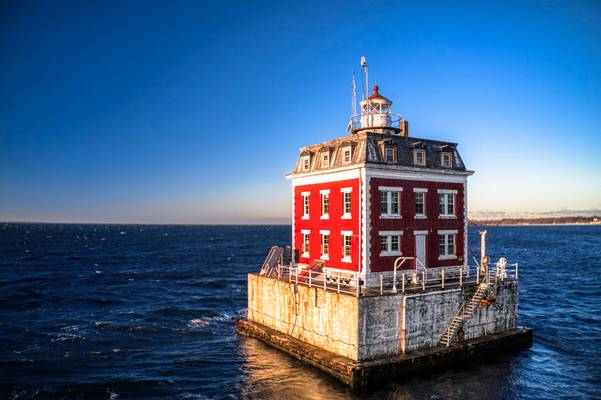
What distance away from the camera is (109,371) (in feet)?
82.7

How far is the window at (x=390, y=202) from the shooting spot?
2652cm

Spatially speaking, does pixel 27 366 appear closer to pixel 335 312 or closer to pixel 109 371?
pixel 109 371

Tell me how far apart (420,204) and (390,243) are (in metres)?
3.46

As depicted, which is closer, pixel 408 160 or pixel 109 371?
pixel 109 371

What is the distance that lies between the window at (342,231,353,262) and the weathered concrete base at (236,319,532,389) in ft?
17.8

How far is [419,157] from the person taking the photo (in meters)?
28.5

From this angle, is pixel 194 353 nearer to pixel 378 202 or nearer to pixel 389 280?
pixel 389 280

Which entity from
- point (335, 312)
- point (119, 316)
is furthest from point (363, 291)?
point (119, 316)

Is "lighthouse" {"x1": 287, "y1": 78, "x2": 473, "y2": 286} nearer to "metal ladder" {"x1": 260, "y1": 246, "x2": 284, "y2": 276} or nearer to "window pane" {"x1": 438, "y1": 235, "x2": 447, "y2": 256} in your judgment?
"window pane" {"x1": 438, "y1": 235, "x2": 447, "y2": 256}

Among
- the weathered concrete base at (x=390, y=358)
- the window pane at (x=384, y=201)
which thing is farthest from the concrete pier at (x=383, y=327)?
the window pane at (x=384, y=201)

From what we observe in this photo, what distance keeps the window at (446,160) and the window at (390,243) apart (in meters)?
5.93

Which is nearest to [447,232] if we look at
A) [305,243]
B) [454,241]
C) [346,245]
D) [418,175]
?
[454,241]

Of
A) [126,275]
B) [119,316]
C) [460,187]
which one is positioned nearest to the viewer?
[460,187]

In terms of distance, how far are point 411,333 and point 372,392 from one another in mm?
3678
